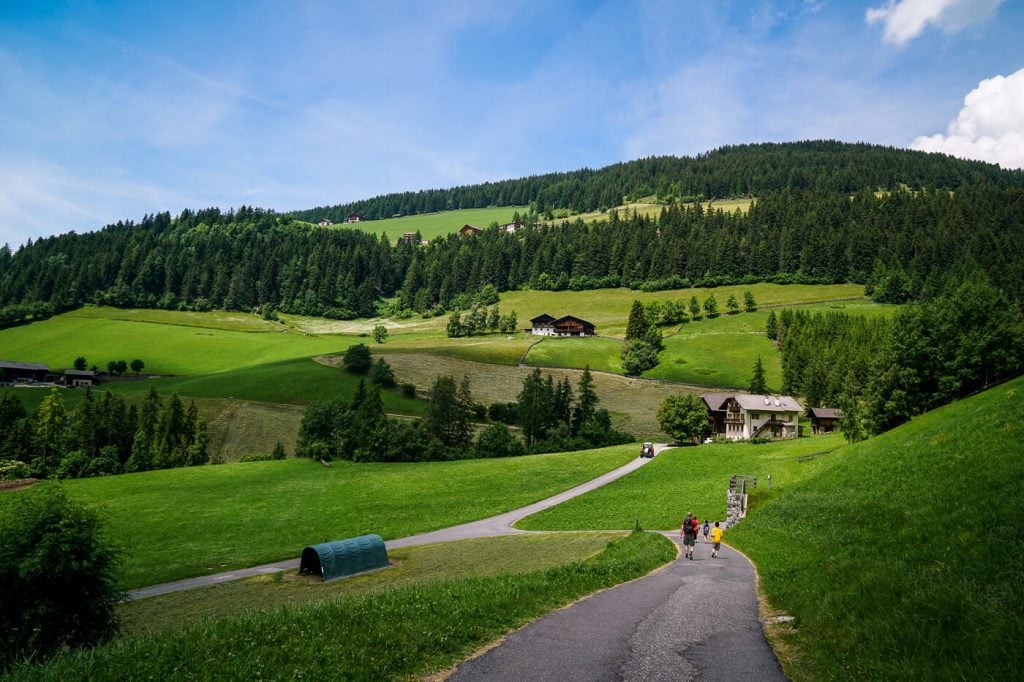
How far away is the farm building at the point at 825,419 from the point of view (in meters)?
104

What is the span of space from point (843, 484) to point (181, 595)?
135ft

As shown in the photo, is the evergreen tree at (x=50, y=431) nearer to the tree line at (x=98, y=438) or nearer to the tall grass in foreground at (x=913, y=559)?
the tree line at (x=98, y=438)

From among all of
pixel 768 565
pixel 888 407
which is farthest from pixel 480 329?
pixel 768 565

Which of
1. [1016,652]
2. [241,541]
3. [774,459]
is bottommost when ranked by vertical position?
[241,541]

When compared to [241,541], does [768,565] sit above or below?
above

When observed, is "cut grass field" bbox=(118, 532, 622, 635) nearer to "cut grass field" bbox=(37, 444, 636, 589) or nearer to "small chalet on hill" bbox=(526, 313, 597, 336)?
"cut grass field" bbox=(37, 444, 636, 589)

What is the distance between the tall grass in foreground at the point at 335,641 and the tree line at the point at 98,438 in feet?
276

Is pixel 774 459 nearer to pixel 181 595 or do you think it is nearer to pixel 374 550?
pixel 374 550

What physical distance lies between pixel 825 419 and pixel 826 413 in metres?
1.14

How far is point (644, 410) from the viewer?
4555 inches

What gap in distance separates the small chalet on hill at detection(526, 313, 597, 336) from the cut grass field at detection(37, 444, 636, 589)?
86463 millimetres

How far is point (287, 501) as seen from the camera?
6297cm

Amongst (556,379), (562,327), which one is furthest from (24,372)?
(562,327)

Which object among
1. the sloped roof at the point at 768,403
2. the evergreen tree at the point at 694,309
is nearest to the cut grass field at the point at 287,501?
the sloped roof at the point at 768,403
